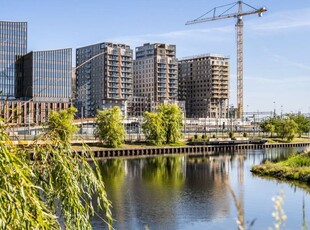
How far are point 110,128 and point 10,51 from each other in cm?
8100

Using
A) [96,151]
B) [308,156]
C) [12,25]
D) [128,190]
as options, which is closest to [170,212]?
[128,190]

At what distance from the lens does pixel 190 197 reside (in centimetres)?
5891

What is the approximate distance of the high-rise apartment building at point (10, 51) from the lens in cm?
18512

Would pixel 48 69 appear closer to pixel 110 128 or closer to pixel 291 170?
pixel 110 128

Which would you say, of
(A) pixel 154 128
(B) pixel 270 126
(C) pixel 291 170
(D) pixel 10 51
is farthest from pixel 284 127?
(D) pixel 10 51

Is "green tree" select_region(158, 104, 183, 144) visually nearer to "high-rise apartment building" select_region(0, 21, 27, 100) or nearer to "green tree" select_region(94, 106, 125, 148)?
"green tree" select_region(94, 106, 125, 148)

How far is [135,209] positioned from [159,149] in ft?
258

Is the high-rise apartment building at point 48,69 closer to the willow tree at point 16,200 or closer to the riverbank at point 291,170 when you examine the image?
the riverbank at point 291,170

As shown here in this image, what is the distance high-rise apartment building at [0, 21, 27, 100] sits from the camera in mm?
185125

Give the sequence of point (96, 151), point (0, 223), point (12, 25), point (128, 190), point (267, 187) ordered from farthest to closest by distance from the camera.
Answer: point (12, 25) → point (96, 151) → point (267, 187) → point (128, 190) → point (0, 223)

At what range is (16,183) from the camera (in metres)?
11.2

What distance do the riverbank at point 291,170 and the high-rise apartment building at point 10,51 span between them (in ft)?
405

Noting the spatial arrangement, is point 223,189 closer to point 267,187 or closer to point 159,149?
point 267,187

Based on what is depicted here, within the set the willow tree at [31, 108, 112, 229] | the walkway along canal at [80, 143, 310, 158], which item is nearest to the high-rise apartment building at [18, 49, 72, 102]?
the walkway along canal at [80, 143, 310, 158]
